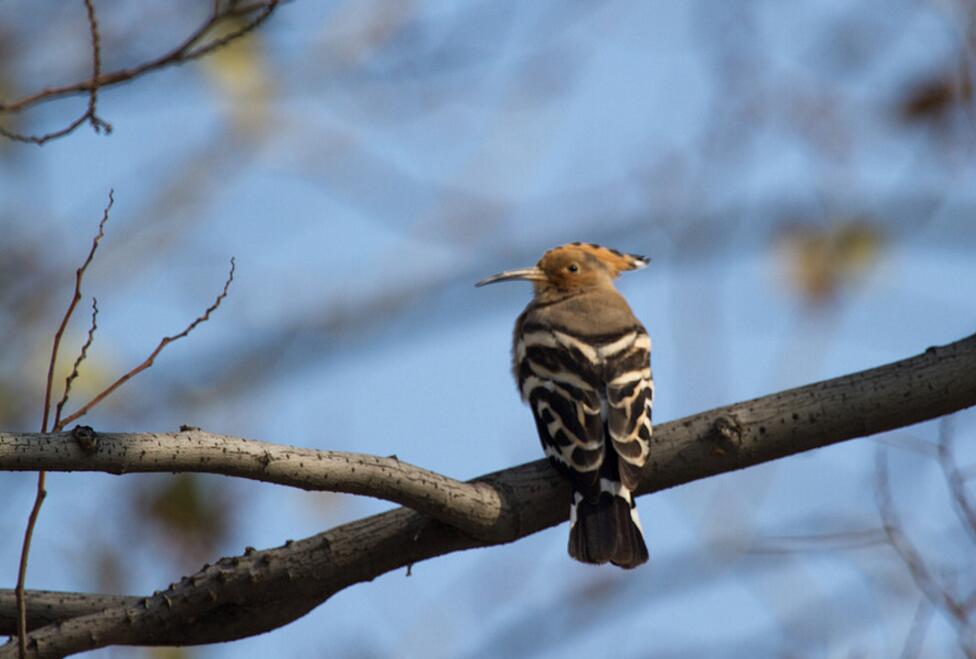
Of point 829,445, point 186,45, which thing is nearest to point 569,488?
point 829,445

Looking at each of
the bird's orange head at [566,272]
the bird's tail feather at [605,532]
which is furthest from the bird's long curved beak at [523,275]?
the bird's tail feather at [605,532]

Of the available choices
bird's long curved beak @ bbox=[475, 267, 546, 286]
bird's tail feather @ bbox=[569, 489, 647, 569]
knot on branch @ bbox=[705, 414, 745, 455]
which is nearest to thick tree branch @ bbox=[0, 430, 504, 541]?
bird's tail feather @ bbox=[569, 489, 647, 569]

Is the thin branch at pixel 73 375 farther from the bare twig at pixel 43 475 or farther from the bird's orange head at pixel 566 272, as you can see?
the bird's orange head at pixel 566 272

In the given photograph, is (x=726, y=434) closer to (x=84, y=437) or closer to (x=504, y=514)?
(x=504, y=514)

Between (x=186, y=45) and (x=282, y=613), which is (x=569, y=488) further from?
(x=186, y=45)

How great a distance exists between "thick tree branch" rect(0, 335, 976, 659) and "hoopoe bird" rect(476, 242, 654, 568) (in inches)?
10.1

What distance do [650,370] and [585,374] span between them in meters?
0.26

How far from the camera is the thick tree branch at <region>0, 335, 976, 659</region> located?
2971 mm

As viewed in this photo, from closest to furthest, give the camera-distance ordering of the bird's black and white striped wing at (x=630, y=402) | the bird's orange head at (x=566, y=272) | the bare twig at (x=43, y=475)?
the bare twig at (x=43, y=475) < the bird's black and white striped wing at (x=630, y=402) < the bird's orange head at (x=566, y=272)

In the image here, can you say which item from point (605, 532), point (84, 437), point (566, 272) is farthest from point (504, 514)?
point (566, 272)

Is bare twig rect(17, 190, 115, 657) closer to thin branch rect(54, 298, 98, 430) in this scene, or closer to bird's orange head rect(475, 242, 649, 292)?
thin branch rect(54, 298, 98, 430)

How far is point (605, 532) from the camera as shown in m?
3.48

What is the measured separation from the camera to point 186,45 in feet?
9.79

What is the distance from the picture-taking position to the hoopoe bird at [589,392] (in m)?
3.45
